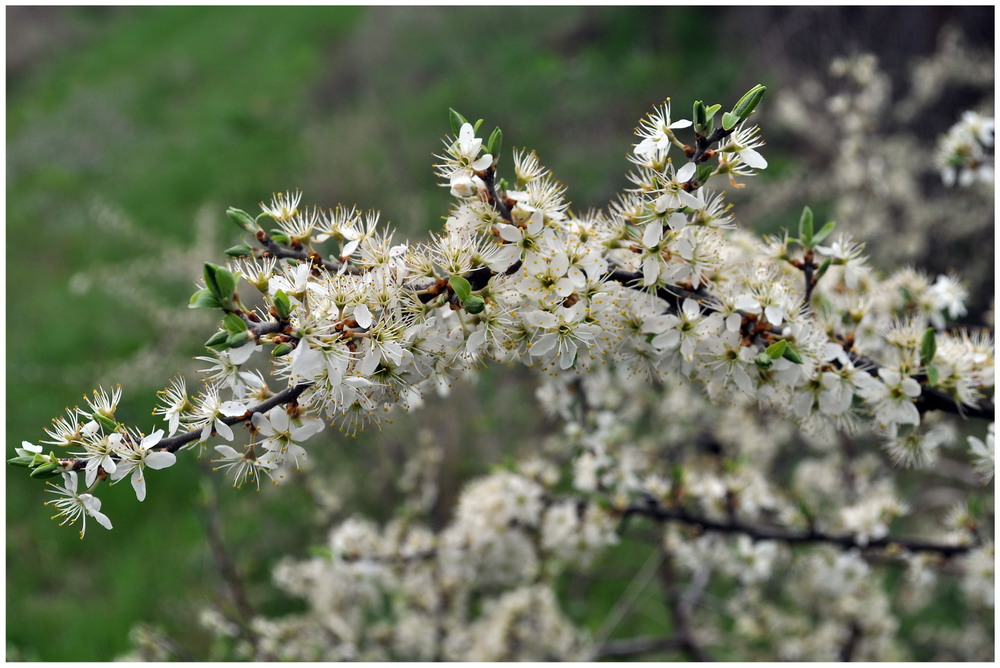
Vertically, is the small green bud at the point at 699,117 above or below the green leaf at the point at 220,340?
above

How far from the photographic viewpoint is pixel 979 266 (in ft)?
16.5

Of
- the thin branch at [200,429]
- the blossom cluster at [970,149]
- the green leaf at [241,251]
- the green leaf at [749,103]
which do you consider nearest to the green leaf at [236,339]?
the thin branch at [200,429]

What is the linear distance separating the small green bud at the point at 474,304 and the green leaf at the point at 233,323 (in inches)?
16.0

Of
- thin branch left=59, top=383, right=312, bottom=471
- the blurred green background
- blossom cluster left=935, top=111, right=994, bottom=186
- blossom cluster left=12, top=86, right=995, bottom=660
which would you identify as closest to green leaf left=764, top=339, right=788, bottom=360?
blossom cluster left=12, top=86, right=995, bottom=660

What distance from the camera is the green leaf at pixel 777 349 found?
1427 millimetres

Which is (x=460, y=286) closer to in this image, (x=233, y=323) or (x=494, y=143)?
(x=494, y=143)

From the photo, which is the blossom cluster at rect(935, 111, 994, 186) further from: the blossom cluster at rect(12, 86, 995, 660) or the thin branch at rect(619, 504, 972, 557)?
the thin branch at rect(619, 504, 972, 557)

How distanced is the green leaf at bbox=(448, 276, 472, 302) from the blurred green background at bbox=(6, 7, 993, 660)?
1.97m

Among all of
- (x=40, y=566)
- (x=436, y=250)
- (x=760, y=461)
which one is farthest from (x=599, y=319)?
(x=40, y=566)

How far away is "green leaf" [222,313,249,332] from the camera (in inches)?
49.0

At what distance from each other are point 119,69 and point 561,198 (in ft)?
48.0

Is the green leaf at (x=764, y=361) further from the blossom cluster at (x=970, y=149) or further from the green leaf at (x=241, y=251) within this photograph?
the blossom cluster at (x=970, y=149)

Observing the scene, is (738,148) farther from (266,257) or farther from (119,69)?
(119,69)

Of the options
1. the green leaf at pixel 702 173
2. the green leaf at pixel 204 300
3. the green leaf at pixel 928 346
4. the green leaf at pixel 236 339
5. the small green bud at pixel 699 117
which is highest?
the small green bud at pixel 699 117
